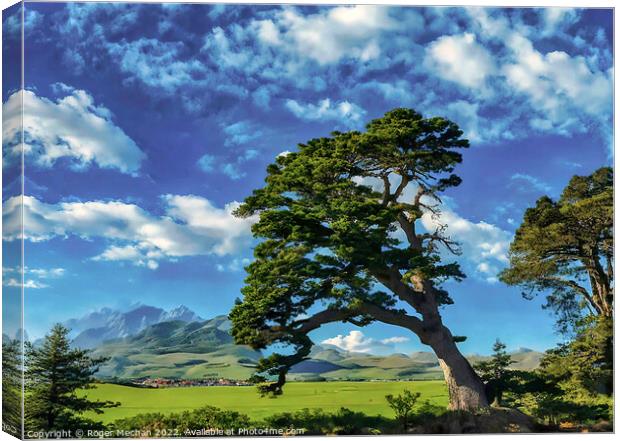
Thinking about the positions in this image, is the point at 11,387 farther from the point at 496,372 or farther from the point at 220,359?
the point at 496,372

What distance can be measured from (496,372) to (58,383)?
6794 millimetres

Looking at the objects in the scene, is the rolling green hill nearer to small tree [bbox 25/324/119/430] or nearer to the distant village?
the distant village

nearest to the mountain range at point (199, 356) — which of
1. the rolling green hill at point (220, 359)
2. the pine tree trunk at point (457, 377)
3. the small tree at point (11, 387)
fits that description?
the rolling green hill at point (220, 359)

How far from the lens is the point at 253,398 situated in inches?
474

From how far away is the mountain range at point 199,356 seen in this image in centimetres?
1305

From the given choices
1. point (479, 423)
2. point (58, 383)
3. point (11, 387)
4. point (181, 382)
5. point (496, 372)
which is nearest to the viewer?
point (11, 387)

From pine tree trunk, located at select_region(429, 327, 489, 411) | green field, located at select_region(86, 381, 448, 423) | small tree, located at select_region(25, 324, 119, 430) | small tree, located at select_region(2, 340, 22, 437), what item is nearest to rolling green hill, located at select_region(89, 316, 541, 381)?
green field, located at select_region(86, 381, 448, 423)

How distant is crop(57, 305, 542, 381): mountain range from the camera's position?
42.8 ft

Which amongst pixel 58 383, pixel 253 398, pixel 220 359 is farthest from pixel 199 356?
pixel 58 383

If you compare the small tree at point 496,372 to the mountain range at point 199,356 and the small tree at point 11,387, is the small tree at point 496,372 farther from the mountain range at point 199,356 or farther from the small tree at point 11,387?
Answer: the small tree at point 11,387

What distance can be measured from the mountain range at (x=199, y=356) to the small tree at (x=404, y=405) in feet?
4.57

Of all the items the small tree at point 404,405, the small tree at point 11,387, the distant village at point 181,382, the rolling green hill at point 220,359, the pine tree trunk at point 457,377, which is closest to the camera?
the small tree at point 11,387

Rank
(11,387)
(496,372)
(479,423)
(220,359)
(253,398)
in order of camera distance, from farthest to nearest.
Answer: (220,359) → (496,372) → (253,398) → (479,423) → (11,387)

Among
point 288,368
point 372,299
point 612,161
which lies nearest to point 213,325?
point 288,368
